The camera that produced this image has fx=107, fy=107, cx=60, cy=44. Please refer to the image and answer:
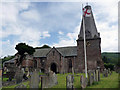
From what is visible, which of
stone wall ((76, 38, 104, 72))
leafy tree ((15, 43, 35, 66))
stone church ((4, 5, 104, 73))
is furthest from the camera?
leafy tree ((15, 43, 35, 66))

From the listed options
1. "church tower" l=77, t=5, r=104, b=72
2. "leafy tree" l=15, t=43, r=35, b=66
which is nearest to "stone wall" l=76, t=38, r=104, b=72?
"church tower" l=77, t=5, r=104, b=72

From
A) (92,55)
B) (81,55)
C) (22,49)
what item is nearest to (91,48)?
(92,55)

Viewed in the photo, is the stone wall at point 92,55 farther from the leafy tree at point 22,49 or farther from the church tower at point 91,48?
the leafy tree at point 22,49

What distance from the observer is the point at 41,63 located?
35.3 m

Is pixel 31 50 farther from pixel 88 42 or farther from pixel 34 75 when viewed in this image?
pixel 34 75

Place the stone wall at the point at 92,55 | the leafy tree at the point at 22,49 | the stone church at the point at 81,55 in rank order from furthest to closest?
1. the leafy tree at the point at 22,49
2. the stone church at the point at 81,55
3. the stone wall at the point at 92,55

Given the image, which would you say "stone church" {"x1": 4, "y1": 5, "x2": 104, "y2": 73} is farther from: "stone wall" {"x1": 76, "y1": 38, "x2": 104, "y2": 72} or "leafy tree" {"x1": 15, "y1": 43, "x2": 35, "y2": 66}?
"leafy tree" {"x1": 15, "y1": 43, "x2": 35, "y2": 66}

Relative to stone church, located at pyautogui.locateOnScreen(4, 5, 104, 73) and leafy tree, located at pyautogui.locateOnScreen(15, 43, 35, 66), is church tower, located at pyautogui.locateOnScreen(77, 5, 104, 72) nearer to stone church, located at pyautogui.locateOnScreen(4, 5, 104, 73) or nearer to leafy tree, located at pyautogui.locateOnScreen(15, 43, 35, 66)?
stone church, located at pyautogui.locateOnScreen(4, 5, 104, 73)

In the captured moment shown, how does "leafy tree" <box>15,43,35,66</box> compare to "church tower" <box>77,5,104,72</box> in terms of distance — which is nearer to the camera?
"church tower" <box>77,5,104,72</box>

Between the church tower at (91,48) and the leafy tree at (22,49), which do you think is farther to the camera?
the leafy tree at (22,49)

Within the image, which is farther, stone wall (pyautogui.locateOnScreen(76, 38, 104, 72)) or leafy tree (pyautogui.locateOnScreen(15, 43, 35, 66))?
leafy tree (pyautogui.locateOnScreen(15, 43, 35, 66))

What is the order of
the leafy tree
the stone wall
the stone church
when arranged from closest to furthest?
the stone wall
the stone church
the leafy tree

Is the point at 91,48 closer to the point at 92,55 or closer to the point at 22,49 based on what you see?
the point at 92,55

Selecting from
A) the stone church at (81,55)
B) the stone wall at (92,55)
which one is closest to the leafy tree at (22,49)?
the stone church at (81,55)
